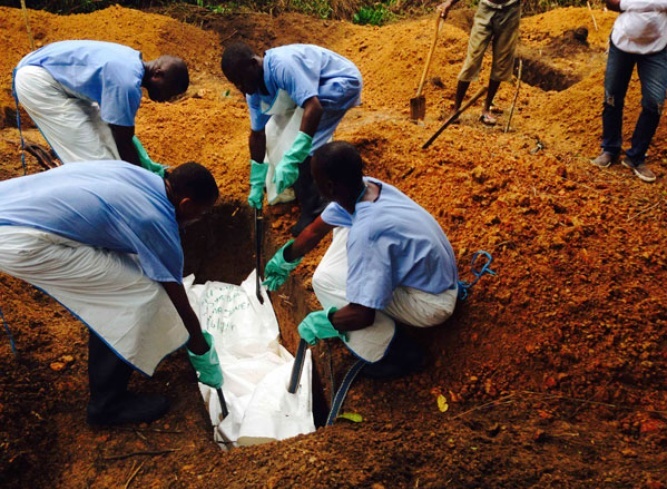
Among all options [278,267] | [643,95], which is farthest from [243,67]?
[643,95]

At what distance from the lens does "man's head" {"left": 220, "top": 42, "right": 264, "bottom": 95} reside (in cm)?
331

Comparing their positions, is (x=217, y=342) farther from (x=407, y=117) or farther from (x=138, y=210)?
(x=407, y=117)

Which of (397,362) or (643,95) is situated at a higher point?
(643,95)

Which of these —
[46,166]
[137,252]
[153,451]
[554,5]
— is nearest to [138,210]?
[137,252]

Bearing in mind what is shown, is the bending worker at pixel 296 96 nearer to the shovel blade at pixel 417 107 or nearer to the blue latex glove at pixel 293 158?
the blue latex glove at pixel 293 158

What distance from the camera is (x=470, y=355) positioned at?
287cm

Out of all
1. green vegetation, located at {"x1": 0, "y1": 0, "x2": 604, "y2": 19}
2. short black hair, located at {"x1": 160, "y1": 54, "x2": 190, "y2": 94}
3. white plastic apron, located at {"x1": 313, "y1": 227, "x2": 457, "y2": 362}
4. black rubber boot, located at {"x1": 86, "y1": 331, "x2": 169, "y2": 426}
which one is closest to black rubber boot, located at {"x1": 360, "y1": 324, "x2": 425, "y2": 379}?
white plastic apron, located at {"x1": 313, "y1": 227, "x2": 457, "y2": 362}

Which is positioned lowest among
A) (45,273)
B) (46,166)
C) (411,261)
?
(46,166)

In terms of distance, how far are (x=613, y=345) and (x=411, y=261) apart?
1124mm

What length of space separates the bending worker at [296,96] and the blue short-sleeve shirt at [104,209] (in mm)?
1187

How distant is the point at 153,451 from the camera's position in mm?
2627

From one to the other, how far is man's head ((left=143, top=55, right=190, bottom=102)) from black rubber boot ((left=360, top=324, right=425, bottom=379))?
196 cm

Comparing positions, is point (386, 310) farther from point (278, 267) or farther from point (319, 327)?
point (278, 267)

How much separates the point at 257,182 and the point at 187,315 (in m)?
1.55
